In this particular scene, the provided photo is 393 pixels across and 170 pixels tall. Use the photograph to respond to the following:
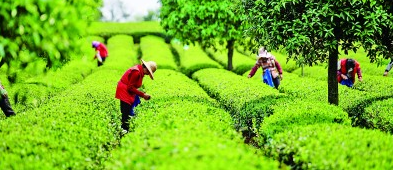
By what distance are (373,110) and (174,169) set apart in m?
7.28

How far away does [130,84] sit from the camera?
10.3 metres

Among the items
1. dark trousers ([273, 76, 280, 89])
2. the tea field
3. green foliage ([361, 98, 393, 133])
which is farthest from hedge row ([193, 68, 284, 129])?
green foliage ([361, 98, 393, 133])

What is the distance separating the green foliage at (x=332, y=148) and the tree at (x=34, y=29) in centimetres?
383

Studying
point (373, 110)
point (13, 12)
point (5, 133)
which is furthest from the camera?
point (373, 110)

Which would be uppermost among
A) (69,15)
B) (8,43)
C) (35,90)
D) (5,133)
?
(69,15)

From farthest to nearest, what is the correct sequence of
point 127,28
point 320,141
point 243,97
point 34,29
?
point 127,28
point 243,97
point 320,141
point 34,29

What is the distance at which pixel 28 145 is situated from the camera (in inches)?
239

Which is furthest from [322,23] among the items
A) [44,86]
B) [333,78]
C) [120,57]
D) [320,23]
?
[120,57]

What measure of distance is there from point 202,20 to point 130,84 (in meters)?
13.3

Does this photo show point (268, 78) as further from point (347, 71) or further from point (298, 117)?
point (298, 117)

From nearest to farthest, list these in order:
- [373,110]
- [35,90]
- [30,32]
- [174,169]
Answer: [174,169]
[30,32]
[373,110]
[35,90]

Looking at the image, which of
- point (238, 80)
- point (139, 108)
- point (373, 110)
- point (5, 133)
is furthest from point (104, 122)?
point (238, 80)

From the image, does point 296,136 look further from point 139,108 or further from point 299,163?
point 139,108

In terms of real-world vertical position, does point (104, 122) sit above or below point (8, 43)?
below
